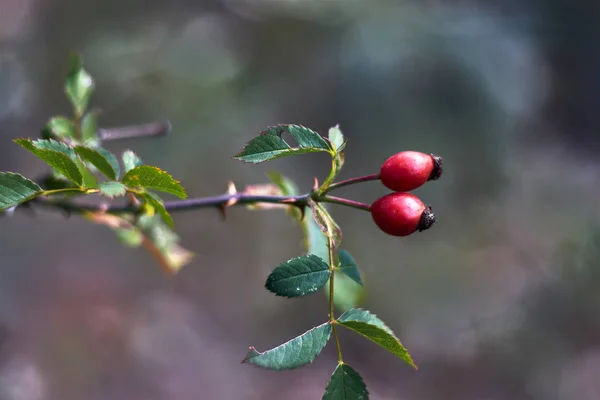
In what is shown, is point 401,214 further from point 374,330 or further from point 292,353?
point 292,353

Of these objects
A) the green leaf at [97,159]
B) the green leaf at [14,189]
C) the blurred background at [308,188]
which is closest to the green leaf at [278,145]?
the green leaf at [97,159]

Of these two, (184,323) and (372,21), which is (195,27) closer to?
(372,21)

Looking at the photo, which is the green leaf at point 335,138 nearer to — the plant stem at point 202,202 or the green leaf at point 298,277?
the plant stem at point 202,202

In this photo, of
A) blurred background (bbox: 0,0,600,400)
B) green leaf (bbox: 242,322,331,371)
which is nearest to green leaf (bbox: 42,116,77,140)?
green leaf (bbox: 242,322,331,371)

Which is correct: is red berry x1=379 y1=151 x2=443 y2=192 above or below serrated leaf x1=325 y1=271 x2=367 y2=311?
above

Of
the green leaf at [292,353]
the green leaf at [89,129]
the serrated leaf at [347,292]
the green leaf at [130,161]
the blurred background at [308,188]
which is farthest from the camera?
the blurred background at [308,188]

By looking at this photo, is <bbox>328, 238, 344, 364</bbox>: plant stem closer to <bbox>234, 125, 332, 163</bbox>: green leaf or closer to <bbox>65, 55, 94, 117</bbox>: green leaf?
<bbox>234, 125, 332, 163</bbox>: green leaf
